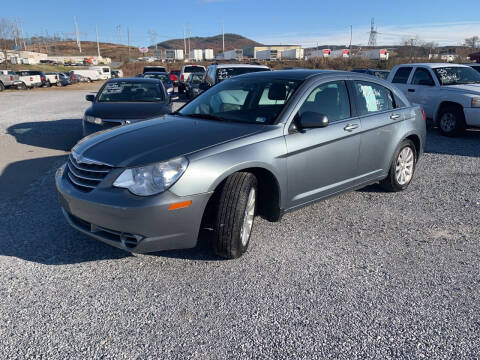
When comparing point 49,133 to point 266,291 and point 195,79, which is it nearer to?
point 266,291

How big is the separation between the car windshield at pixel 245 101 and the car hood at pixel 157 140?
0.23 m

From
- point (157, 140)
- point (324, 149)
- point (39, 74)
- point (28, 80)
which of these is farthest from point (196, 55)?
point (157, 140)

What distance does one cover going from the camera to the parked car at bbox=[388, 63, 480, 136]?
354 inches

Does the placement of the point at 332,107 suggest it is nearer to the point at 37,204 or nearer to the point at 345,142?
the point at 345,142

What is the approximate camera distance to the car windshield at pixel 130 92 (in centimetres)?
903

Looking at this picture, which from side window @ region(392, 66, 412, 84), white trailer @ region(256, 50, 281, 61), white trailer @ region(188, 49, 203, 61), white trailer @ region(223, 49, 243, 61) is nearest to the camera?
side window @ region(392, 66, 412, 84)

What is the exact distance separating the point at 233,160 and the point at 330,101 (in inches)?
63.2

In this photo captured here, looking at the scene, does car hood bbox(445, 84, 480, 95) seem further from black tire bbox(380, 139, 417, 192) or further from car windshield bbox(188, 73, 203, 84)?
car windshield bbox(188, 73, 203, 84)

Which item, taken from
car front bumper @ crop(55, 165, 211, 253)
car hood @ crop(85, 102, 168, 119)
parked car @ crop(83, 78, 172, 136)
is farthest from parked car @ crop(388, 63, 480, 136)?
car front bumper @ crop(55, 165, 211, 253)

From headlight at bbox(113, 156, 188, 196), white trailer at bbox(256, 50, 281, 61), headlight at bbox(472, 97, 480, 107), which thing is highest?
white trailer at bbox(256, 50, 281, 61)

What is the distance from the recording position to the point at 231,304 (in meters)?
2.93

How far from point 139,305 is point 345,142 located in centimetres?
264

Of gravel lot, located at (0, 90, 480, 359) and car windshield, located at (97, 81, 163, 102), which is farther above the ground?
car windshield, located at (97, 81, 163, 102)

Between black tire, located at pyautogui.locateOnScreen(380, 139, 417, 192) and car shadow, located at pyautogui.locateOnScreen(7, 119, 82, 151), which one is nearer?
black tire, located at pyautogui.locateOnScreen(380, 139, 417, 192)
